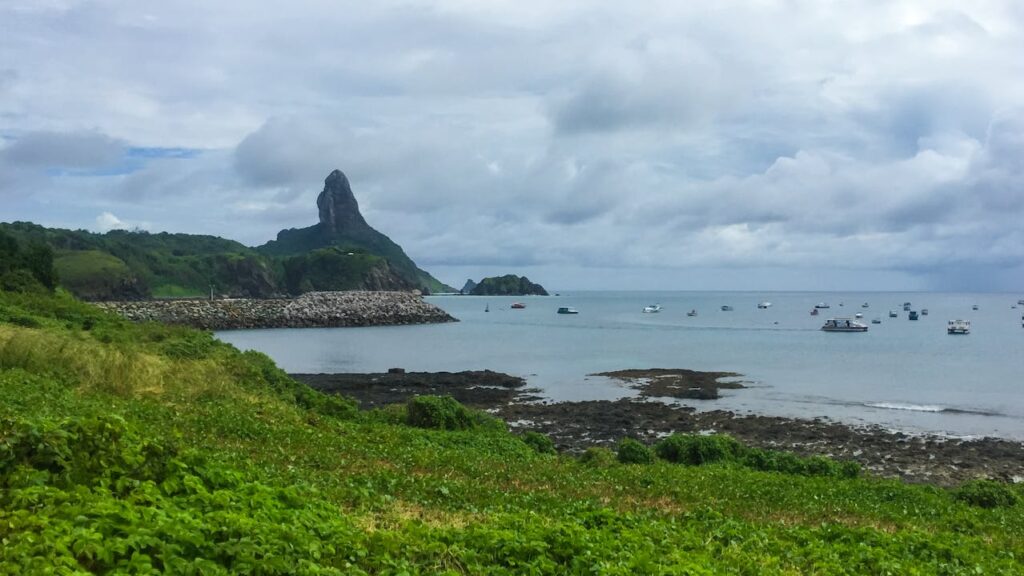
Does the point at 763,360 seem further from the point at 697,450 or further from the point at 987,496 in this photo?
the point at 987,496

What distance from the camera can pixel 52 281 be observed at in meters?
66.6

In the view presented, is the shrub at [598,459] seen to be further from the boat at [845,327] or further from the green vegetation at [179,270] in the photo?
the green vegetation at [179,270]

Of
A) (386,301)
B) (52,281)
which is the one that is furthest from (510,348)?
(386,301)

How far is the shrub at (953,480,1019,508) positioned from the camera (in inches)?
715

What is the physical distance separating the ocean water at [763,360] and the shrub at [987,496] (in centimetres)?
2107

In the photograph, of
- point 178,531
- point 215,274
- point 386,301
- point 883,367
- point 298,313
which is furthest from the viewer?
point 215,274

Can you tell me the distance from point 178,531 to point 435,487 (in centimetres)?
638

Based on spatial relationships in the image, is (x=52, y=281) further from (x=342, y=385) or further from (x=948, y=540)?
(x=948, y=540)

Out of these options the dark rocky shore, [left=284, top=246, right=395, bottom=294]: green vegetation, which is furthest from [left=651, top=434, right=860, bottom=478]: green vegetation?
[left=284, top=246, right=395, bottom=294]: green vegetation

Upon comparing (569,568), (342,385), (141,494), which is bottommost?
(342,385)

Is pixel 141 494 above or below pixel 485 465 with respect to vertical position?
above

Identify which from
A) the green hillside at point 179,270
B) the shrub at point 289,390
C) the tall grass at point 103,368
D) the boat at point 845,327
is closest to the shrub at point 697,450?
the shrub at point 289,390

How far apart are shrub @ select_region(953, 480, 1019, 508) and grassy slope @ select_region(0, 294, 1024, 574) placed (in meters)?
0.64

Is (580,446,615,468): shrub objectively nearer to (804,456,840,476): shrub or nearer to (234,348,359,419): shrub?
(804,456,840,476): shrub
